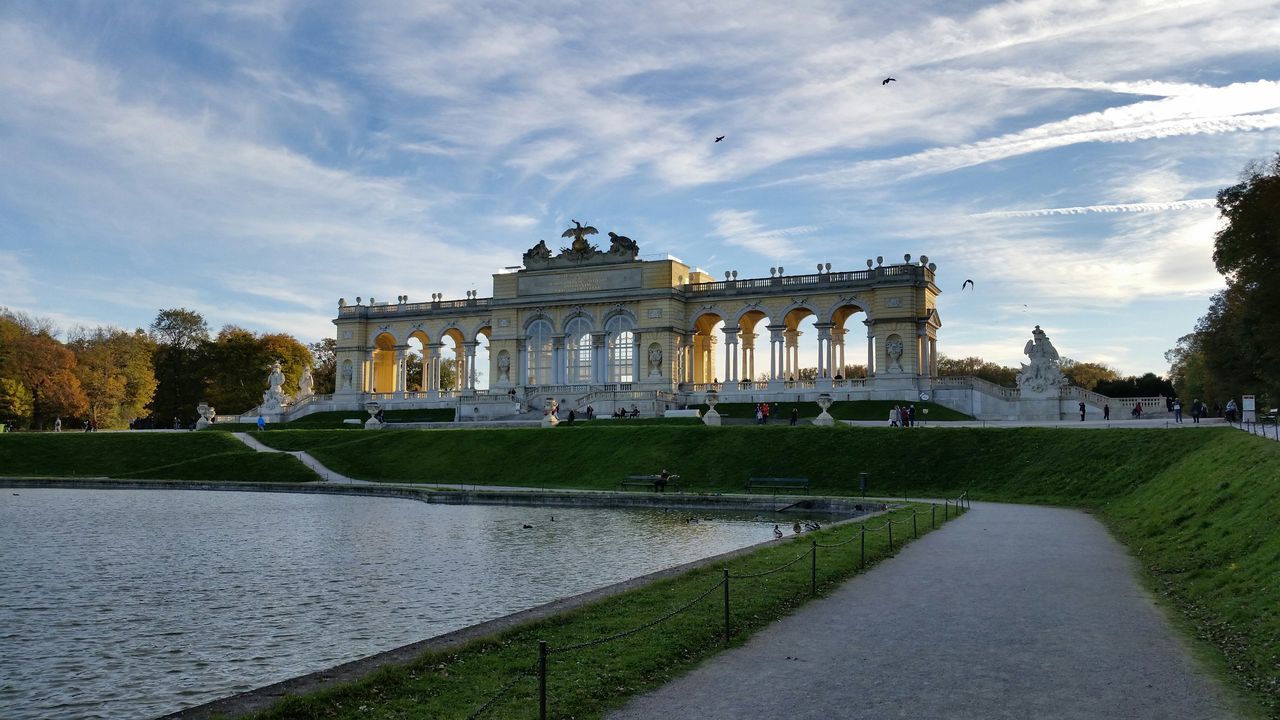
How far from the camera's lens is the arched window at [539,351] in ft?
266

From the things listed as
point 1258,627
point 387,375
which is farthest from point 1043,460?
point 387,375

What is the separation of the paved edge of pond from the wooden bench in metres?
21.8

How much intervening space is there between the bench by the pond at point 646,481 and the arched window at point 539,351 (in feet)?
133

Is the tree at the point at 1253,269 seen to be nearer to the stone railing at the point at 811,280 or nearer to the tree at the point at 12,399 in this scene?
the stone railing at the point at 811,280

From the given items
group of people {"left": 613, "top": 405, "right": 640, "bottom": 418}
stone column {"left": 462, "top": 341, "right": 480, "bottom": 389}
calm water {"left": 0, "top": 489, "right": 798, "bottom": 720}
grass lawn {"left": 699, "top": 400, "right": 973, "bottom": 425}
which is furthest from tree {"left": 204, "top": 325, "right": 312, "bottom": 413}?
calm water {"left": 0, "top": 489, "right": 798, "bottom": 720}

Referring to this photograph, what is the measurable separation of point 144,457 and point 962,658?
5398cm

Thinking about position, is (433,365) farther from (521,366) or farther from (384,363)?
(521,366)

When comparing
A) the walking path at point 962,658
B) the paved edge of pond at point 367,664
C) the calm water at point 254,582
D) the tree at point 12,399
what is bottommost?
the calm water at point 254,582

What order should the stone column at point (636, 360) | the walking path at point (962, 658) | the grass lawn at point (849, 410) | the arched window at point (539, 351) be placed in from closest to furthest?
the walking path at point (962, 658), the grass lawn at point (849, 410), the stone column at point (636, 360), the arched window at point (539, 351)

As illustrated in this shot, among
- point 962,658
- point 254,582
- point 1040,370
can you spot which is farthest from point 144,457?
point 962,658

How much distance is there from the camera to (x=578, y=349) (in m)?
80.6

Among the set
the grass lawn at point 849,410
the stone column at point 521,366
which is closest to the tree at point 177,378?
the stone column at point 521,366

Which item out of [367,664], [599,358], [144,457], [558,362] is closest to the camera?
[367,664]

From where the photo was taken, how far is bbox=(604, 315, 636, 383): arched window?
7819cm
